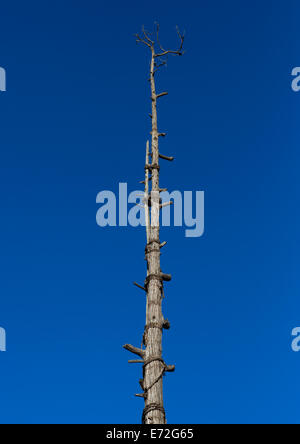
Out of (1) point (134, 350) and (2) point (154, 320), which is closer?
(1) point (134, 350)

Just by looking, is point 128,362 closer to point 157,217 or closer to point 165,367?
point 165,367

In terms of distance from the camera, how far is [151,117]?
1181 centimetres

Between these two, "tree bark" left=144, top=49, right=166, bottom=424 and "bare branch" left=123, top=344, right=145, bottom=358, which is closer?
"tree bark" left=144, top=49, right=166, bottom=424

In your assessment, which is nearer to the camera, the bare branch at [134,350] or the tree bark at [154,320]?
the tree bark at [154,320]

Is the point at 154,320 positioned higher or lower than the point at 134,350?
higher

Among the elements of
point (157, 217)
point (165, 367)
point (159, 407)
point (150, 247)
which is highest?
point (157, 217)

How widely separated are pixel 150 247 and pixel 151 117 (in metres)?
4.01
